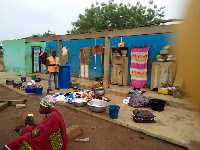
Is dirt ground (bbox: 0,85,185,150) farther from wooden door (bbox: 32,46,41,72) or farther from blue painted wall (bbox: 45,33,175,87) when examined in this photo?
wooden door (bbox: 32,46,41,72)

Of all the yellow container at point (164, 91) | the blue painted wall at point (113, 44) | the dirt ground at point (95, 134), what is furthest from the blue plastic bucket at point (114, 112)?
the yellow container at point (164, 91)

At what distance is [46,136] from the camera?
7.84 feet

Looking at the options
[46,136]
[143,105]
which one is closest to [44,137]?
[46,136]

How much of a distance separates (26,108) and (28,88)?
2.16 metres

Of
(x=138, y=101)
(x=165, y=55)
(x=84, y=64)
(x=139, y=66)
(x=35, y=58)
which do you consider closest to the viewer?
(x=138, y=101)

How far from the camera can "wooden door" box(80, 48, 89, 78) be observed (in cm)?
1251

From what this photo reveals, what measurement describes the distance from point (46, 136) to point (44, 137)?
3cm

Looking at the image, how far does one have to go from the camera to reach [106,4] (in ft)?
80.8

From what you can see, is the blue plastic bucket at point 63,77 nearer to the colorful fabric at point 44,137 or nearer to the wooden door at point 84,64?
the wooden door at point 84,64

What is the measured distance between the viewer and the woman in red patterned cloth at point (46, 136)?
2.36 m

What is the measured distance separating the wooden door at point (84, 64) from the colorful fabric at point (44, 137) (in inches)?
396

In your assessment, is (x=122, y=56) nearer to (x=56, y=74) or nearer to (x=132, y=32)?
(x=132, y=32)

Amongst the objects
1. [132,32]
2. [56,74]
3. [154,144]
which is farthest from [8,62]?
[154,144]

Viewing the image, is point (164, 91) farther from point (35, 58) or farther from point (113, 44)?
point (35, 58)
